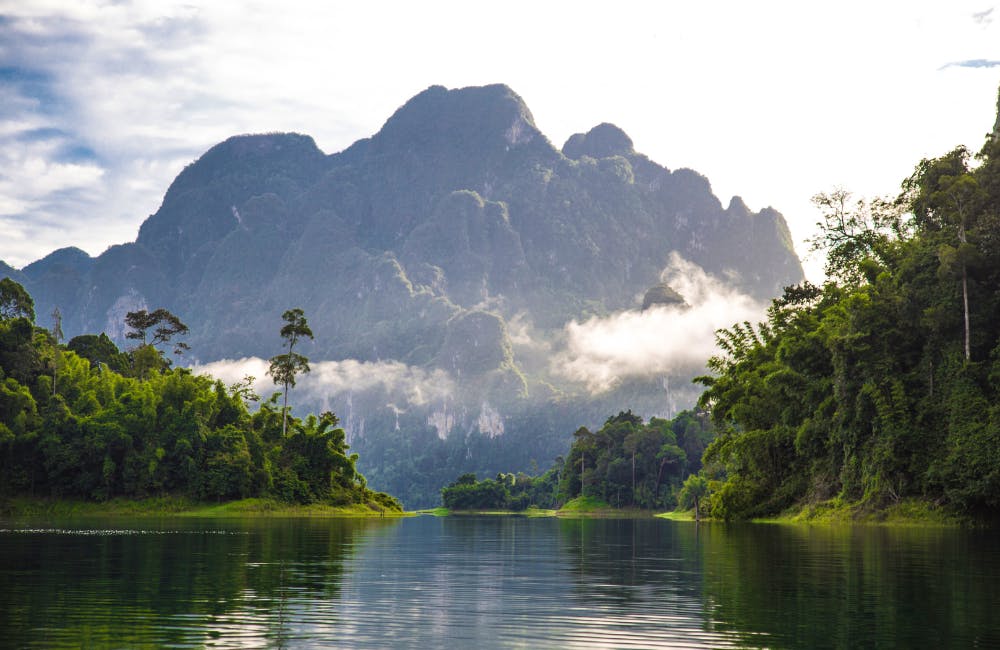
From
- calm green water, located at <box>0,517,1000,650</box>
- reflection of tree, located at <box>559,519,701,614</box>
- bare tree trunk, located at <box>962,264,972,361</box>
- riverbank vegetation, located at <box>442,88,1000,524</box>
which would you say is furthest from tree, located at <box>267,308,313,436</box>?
calm green water, located at <box>0,517,1000,650</box>

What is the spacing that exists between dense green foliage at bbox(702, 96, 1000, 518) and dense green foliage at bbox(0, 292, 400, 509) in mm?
54059

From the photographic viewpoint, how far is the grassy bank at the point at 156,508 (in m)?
90.8

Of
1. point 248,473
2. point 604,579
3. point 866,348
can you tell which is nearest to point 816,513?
point 866,348

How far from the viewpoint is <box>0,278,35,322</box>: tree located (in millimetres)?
104688

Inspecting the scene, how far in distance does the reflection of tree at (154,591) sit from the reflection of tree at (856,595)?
26.1ft

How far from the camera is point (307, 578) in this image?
2330 centimetres

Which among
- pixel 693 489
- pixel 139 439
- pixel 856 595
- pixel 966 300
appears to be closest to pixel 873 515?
pixel 966 300

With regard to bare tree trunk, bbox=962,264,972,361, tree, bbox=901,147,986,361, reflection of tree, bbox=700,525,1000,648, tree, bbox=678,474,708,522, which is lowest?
tree, bbox=678,474,708,522

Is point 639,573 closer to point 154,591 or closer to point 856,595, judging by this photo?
point 856,595

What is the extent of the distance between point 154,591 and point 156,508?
82619 mm

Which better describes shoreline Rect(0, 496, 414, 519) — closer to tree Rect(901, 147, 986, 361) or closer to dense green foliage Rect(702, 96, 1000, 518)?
dense green foliage Rect(702, 96, 1000, 518)

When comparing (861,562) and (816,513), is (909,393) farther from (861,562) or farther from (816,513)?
(861,562)

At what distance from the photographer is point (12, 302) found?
10562cm

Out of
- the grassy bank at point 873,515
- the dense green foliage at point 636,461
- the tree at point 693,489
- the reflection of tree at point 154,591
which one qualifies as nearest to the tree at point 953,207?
the grassy bank at point 873,515
